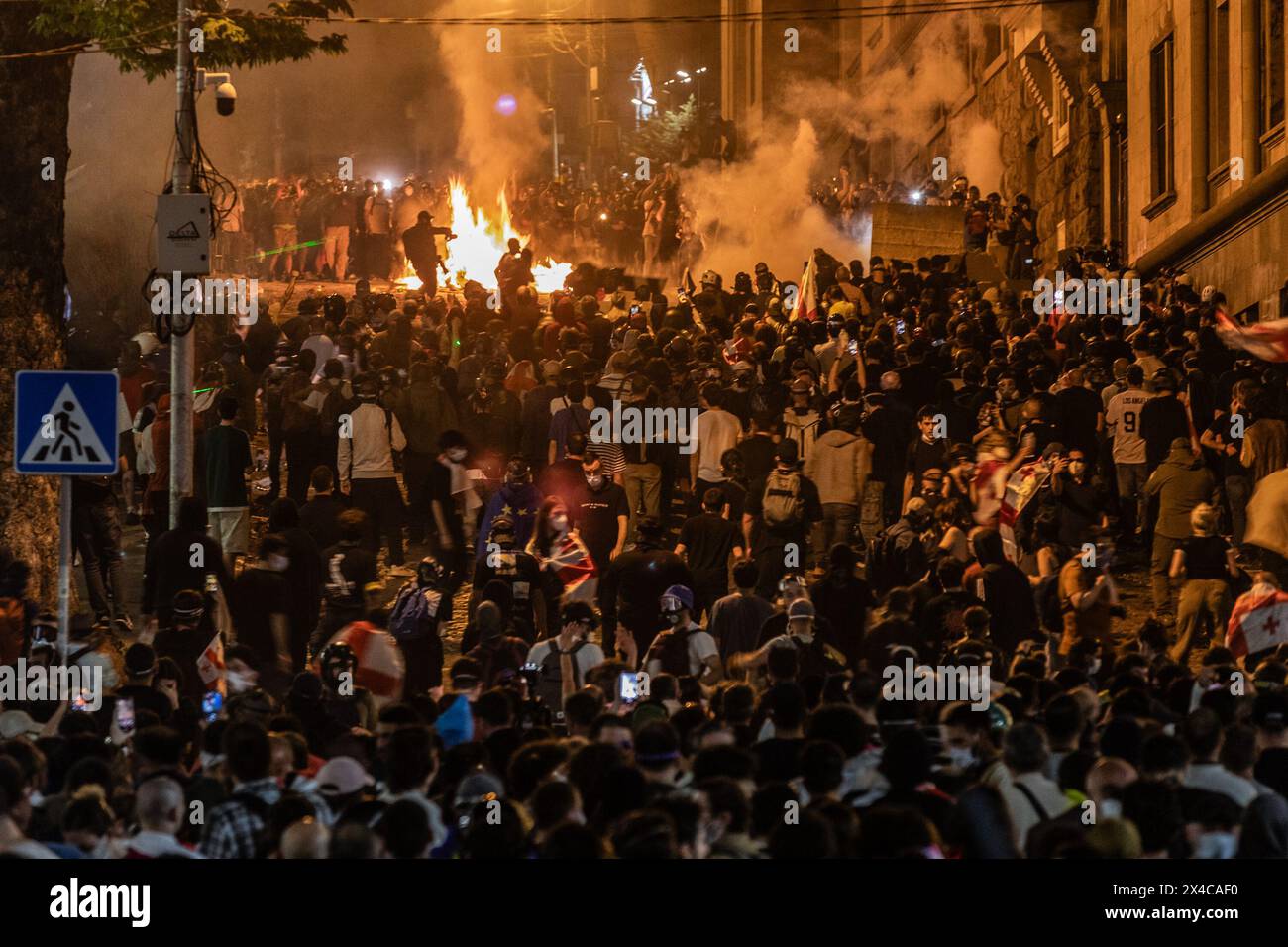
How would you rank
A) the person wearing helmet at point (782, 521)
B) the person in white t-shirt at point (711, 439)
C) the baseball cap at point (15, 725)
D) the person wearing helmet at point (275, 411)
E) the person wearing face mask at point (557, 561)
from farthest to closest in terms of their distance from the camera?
the person wearing helmet at point (275, 411) → the person in white t-shirt at point (711, 439) → the person wearing helmet at point (782, 521) → the person wearing face mask at point (557, 561) → the baseball cap at point (15, 725)

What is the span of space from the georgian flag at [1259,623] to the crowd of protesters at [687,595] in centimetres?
6

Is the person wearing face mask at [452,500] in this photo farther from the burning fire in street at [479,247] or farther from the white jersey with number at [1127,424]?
the burning fire in street at [479,247]

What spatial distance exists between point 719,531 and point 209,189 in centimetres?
626

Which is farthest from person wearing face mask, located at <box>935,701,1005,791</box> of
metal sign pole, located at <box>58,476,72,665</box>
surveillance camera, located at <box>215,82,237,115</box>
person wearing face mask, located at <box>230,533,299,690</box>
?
surveillance camera, located at <box>215,82,237,115</box>

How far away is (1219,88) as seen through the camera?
1129 inches

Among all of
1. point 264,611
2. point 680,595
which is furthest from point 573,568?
point 264,611

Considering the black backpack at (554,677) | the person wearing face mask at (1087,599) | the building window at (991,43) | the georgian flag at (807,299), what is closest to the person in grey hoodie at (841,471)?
the person wearing face mask at (1087,599)

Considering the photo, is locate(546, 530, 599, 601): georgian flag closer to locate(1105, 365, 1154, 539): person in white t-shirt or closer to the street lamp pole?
the street lamp pole

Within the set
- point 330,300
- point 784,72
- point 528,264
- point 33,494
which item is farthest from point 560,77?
point 33,494

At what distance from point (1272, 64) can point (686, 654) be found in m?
16.6

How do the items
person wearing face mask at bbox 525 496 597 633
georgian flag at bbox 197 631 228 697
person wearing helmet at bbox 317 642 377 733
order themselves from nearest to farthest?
1. person wearing helmet at bbox 317 642 377 733
2. georgian flag at bbox 197 631 228 697
3. person wearing face mask at bbox 525 496 597 633

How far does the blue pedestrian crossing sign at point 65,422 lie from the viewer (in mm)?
12148

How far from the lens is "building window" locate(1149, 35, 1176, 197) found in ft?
101

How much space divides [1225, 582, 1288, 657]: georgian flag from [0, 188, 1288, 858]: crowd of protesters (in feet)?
0.20
